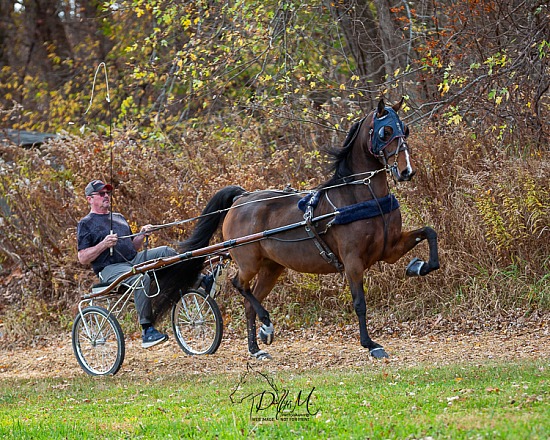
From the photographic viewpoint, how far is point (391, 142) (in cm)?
784

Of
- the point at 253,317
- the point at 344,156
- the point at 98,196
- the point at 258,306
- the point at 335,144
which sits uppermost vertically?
the point at 98,196

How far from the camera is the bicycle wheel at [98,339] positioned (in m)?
9.10

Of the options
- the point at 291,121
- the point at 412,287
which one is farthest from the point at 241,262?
the point at 291,121

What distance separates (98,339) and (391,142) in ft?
12.4

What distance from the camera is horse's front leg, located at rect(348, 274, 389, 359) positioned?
826cm

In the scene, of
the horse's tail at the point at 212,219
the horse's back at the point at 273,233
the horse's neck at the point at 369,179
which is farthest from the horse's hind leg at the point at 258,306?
the horse's neck at the point at 369,179

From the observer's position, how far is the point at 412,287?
10812 mm

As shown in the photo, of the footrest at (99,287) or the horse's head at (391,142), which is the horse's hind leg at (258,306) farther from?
the horse's head at (391,142)

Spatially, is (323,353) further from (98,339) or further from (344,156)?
(98,339)

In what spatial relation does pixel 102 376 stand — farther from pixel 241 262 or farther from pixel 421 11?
pixel 421 11

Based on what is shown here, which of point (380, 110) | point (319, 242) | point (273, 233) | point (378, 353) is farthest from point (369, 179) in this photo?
point (378, 353)

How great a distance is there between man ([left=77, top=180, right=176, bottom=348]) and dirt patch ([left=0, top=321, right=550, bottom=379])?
0.71m

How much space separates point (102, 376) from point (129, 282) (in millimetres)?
1020

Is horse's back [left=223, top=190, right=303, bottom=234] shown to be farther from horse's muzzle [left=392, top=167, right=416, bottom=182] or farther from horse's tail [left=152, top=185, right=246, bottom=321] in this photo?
horse's muzzle [left=392, top=167, right=416, bottom=182]
